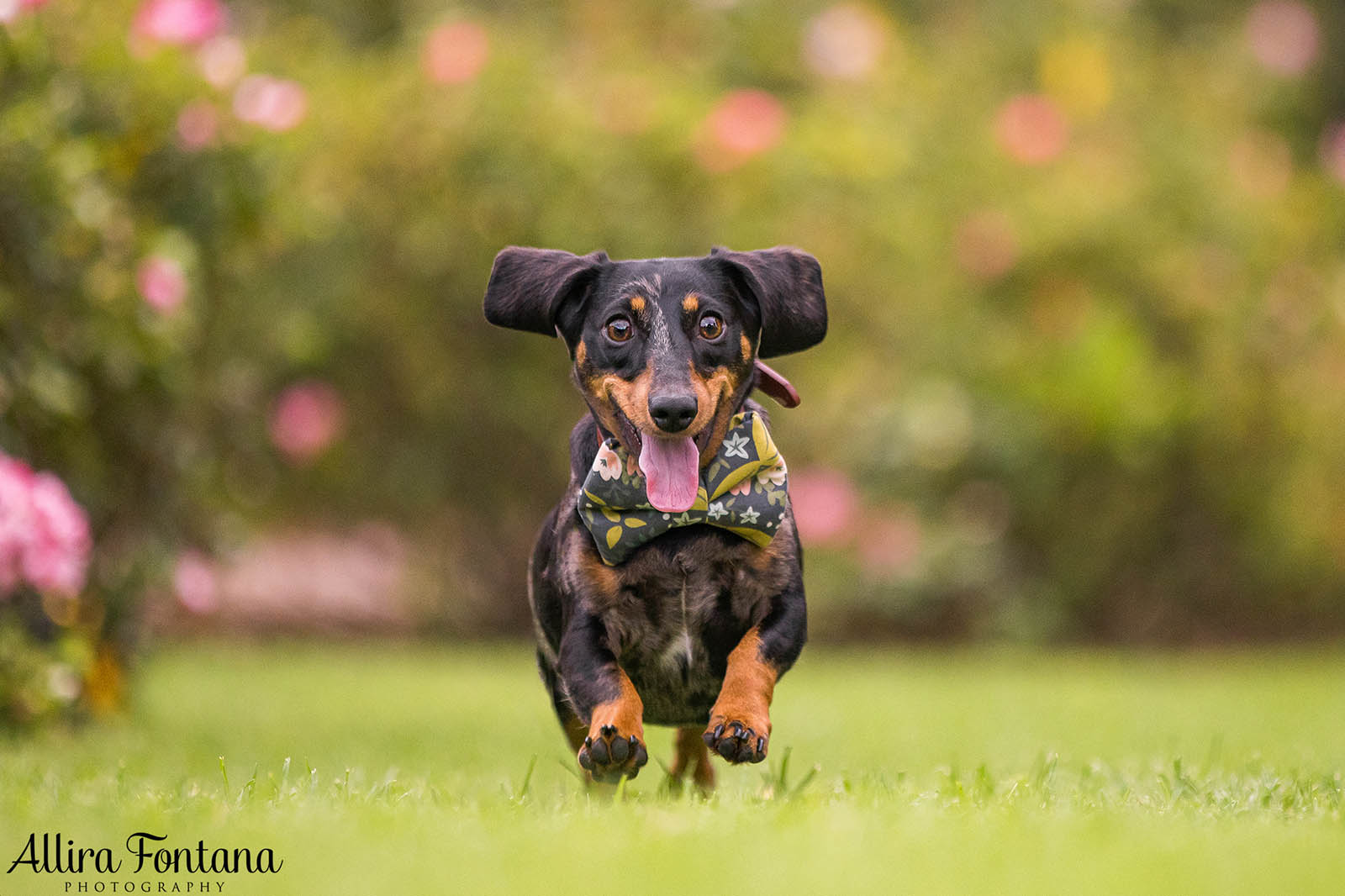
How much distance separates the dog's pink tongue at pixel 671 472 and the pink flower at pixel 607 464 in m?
0.07

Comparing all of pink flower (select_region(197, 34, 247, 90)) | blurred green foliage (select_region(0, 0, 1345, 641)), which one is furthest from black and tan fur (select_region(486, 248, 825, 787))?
blurred green foliage (select_region(0, 0, 1345, 641))

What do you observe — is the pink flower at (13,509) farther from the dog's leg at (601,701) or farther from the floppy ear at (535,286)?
the dog's leg at (601,701)

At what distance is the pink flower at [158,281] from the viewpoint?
552cm

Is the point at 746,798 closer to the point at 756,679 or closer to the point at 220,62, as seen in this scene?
the point at 756,679

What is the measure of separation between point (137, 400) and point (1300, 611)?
8202 millimetres

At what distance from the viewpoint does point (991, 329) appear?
1080 centimetres

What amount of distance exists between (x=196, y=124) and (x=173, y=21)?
1.32 feet

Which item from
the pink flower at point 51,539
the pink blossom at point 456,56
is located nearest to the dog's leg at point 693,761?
the pink flower at point 51,539

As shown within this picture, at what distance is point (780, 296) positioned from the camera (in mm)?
3420

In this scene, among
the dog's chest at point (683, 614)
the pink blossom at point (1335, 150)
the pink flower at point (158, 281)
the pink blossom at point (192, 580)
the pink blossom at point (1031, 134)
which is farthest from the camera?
the pink blossom at point (1335, 150)

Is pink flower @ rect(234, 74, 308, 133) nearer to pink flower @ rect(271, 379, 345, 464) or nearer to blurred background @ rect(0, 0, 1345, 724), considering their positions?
Result: blurred background @ rect(0, 0, 1345, 724)

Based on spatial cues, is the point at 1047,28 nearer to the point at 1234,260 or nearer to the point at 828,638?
the point at 1234,260

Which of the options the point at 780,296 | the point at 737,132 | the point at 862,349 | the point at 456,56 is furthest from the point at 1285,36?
the point at 780,296

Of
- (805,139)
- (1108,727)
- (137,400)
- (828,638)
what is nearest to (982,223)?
(805,139)
